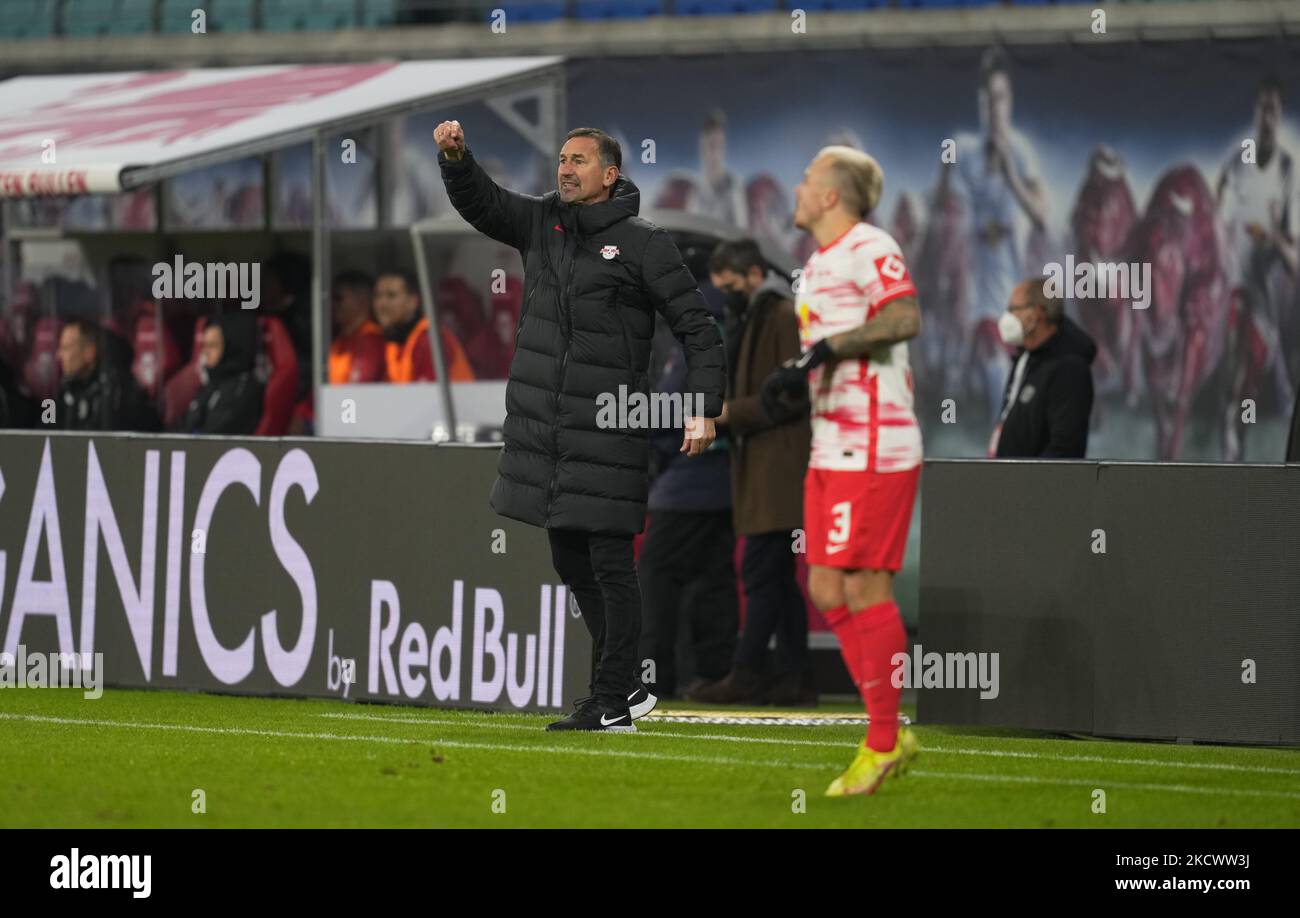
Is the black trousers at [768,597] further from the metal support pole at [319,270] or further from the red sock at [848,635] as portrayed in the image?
the red sock at [848,635]

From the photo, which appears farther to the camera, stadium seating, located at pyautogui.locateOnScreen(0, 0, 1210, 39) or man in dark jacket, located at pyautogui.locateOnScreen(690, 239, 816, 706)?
stadium seating, located at pyautogui.locateOnScreen(0, 0, 1210, 39)

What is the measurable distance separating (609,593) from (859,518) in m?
1.78

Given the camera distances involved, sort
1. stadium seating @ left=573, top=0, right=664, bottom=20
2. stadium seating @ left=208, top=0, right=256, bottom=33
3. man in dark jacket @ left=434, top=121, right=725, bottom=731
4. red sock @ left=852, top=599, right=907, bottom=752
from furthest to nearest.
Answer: stadium seating @ left=208, top=0, right=256, bottom=33 < stadium seating @ left=573, top=0, right=664, bottom=20 < man in dark jacket @ left=434, top=121, right=725, bottom=731 < red sock @ left=852, top=599, right=907, bottom=752

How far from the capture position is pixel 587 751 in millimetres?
9148

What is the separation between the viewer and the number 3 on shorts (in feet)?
26.7

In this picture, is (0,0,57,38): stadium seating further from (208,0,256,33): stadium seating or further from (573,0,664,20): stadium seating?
(573,0,664,20): stadium seating

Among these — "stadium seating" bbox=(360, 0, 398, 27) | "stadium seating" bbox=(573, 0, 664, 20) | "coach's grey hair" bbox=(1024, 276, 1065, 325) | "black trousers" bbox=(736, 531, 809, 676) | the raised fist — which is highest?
"stadium seating" bbox=(360, 0, 398, 27)

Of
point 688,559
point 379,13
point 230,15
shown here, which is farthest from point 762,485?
point 230,15

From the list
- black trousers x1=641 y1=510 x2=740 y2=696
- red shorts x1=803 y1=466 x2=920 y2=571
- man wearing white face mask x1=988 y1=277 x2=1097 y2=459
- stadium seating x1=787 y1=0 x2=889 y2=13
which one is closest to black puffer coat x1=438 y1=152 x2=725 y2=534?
red shorts x1=803 y1=466 x2=920 y2=571

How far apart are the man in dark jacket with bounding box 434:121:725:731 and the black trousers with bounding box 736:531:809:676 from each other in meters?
3.14

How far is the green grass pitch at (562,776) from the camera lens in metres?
7.77

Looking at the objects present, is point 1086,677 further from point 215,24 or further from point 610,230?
point 215,24
